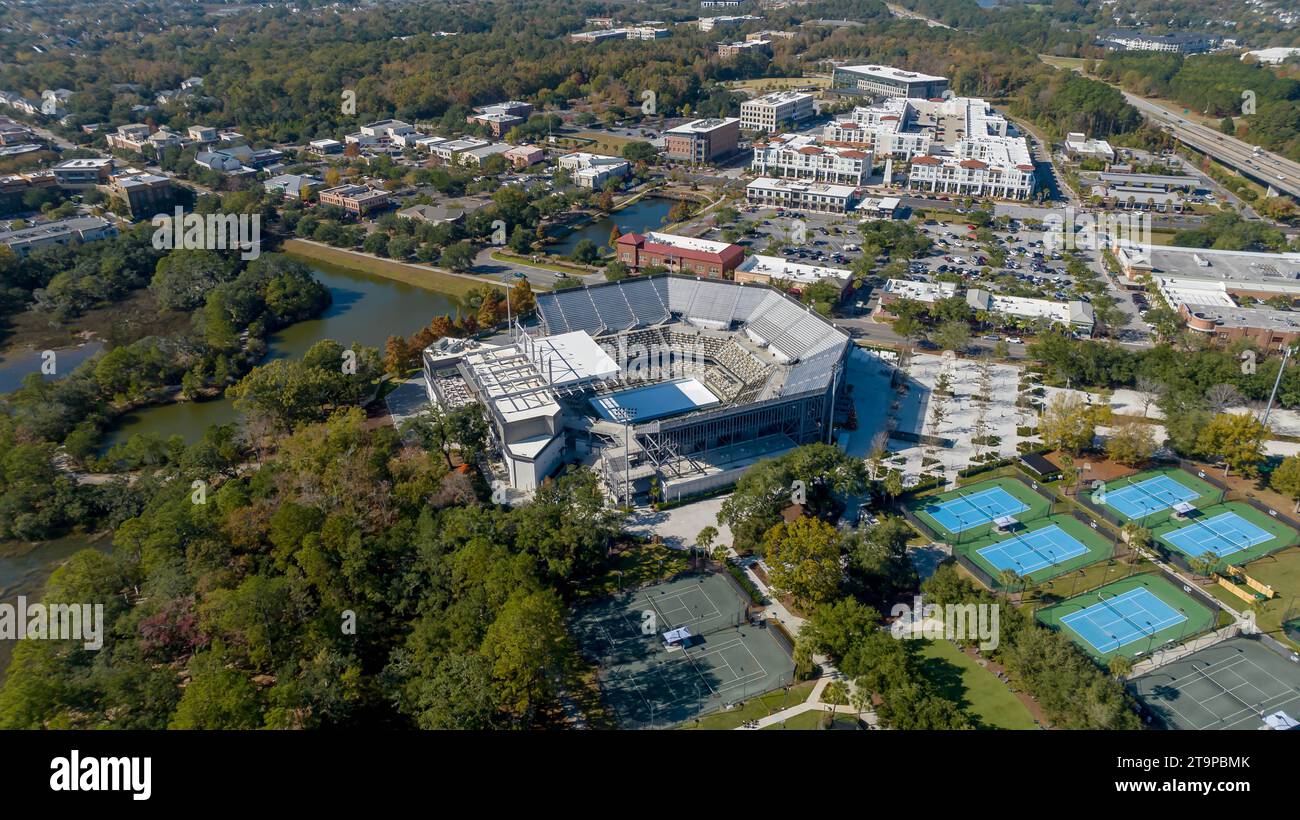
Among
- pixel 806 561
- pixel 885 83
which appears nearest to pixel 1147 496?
pixel 806 561

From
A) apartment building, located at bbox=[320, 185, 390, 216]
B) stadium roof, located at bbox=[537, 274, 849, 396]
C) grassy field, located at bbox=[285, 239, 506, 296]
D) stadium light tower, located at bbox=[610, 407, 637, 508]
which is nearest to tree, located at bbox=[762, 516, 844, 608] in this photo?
stadium light tower, located at bbox=[610, 407, 637, 508]

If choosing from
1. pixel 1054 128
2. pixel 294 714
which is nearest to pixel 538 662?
pixel 294 714

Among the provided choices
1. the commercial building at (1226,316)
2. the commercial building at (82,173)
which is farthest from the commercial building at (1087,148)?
the commercial building at (82,173)

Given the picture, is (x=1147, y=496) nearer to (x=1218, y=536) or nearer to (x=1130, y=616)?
(x=1218, y=536)

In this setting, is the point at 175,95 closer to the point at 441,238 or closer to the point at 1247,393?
the point at 441,238

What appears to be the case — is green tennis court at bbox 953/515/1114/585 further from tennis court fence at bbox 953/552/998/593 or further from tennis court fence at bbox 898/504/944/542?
tennis court fence at bbox 898/504/944/542

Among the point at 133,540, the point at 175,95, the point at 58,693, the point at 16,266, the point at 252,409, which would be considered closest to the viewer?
the point at 58,693

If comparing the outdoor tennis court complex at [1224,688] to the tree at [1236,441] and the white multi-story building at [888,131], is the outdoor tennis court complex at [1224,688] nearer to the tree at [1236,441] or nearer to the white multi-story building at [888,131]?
the tree at [1236,441]
